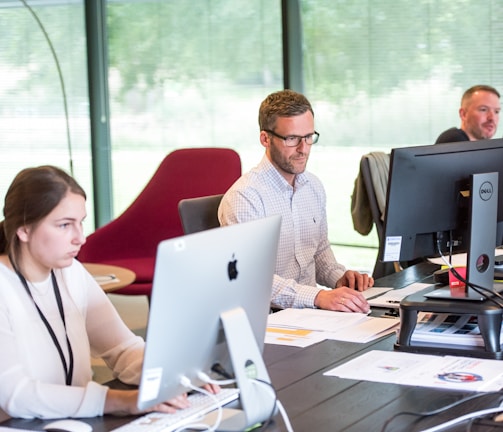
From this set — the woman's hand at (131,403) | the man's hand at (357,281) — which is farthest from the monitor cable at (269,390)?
the man's hand at (357,281)

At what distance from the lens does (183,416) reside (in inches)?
79.4

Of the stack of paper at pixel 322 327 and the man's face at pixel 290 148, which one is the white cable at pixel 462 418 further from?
the man's face at pixel 290 148

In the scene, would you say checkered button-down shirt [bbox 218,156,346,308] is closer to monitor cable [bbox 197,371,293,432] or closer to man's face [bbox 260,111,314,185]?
man's face [bbox 260,111,314,185]

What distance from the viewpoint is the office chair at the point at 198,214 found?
3438 mm

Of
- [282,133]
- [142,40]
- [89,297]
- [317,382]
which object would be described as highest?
[142,40]

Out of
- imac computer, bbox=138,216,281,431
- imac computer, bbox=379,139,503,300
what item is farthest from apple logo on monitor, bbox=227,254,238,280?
imac computer, bbox=379,139,503,300

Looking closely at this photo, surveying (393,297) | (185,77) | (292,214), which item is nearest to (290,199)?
(292,214)

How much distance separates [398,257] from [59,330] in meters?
0.89

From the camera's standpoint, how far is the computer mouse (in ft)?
6.49

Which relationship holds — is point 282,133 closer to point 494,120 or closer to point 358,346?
point 358,346

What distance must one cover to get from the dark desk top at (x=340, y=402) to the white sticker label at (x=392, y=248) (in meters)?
0.27

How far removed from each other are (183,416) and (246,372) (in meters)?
0.19

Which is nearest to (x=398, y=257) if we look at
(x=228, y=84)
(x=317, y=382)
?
(x=317, y=382)

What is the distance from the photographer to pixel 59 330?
2443 millimetres
